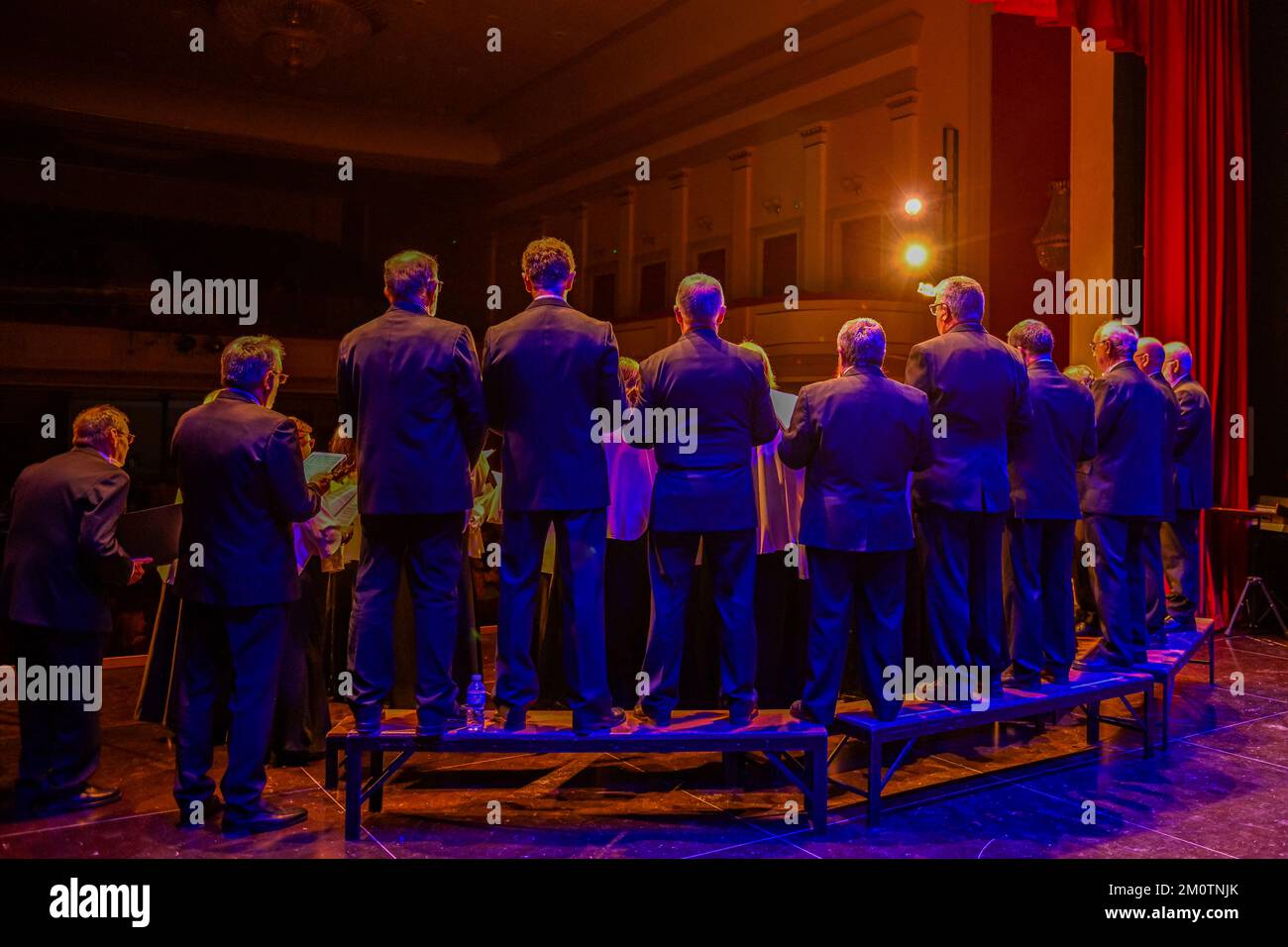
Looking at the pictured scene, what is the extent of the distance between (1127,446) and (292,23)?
1143 centimetres

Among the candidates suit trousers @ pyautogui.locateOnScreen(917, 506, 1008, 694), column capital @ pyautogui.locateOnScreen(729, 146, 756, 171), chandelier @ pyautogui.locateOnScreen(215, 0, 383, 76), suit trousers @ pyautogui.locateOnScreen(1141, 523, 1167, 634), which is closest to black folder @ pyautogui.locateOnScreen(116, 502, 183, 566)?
suit trousers @ pyautogui.locateOnScreen(917, 506, 1008, 694)

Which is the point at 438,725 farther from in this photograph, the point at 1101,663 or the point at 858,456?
the point at 1101,663

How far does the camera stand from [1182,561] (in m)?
5.88

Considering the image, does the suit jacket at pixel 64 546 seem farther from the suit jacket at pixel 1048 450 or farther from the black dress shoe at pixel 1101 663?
the black dress shoe at pixel 1101 663

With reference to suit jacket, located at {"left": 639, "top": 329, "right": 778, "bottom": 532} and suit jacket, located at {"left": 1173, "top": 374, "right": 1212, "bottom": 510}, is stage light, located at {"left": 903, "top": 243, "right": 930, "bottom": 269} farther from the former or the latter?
suit jacket, located at {"left": 639, "top": 329, "right": 778, "bottom": 532}

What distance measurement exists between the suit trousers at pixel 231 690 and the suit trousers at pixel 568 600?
2.43ft

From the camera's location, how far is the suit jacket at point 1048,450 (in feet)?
13.2

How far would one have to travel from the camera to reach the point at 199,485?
3.20 meters

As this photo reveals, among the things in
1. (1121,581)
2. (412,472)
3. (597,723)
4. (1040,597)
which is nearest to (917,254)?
(1121,581)

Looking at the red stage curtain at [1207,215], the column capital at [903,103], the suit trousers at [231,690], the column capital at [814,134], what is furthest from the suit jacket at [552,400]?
the column capital at [814,134]

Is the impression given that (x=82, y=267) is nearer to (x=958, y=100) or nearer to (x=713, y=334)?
(x=958, y=100)

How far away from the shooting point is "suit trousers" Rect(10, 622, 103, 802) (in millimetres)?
3506

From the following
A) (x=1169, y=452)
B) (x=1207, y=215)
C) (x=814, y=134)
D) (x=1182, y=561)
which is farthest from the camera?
(x=814, y=134)
